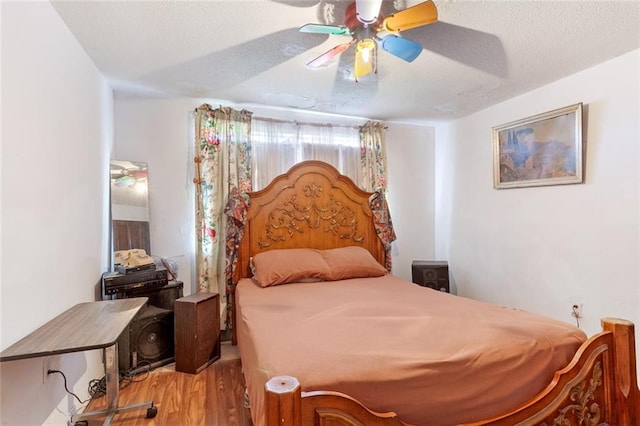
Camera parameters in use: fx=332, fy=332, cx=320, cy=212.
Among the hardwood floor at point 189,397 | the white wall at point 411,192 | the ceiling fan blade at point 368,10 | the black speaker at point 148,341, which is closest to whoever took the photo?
the ceiling fan blade at point 368,10

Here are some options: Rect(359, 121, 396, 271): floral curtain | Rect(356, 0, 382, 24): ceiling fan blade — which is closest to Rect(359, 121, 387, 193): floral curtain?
Rect(359, 121, 396, 271): floral curtain

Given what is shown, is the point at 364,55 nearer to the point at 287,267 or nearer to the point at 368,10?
the point at 368,10

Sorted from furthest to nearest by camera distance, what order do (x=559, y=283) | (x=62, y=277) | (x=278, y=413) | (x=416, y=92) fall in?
(x=416, y=92), (x=559, y=283), (x=62, y=277), (x=278, y=413)

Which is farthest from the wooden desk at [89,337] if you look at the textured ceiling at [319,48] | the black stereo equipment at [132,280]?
the textured ceiling at [319,48]

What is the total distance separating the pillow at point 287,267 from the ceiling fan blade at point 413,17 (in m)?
1.94

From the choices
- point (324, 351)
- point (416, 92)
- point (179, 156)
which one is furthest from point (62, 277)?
point (416, 92)

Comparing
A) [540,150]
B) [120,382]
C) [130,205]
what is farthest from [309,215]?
[540,150]

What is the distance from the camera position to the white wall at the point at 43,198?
1309 mm

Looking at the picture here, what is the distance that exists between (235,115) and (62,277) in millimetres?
2038

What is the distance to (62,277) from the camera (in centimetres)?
176

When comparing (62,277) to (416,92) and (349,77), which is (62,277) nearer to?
(349,77)

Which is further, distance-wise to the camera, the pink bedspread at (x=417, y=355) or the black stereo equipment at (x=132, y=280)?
the black stereo equipment at (x=132, y=280)

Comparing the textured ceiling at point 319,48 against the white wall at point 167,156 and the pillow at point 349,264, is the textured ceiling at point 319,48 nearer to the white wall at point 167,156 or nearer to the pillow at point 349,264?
the white wall at point 167,156

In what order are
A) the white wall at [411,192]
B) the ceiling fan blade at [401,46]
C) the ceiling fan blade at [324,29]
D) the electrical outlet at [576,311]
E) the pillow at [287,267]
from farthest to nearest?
the white wall at [411,192]
the pillow at [287,267]
the electrical outlet at [576,311]
the ceiling fan blade at [401,46]
the ceiling fan blade at [324,29]
